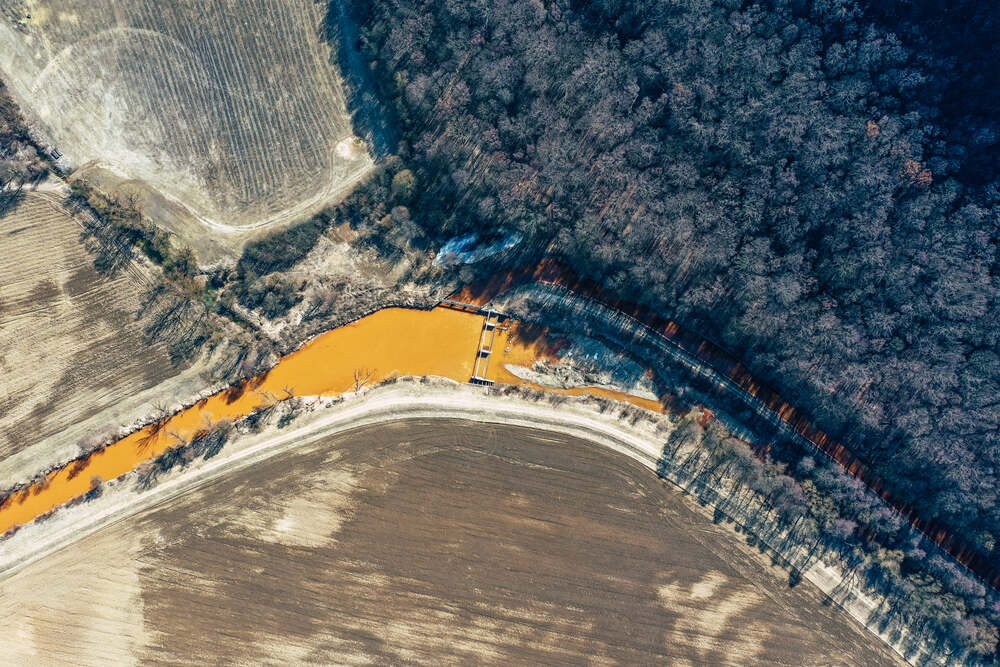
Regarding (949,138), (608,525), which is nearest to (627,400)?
(608,525)

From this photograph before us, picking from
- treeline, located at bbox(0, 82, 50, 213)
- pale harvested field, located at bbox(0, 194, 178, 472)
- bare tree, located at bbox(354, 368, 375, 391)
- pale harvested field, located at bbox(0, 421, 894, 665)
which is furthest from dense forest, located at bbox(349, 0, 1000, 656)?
treeline, located at bbox(0, 82, 50, 213)

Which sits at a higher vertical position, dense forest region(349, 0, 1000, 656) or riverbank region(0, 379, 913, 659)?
dense forest region(349, 0, 1000, 656)

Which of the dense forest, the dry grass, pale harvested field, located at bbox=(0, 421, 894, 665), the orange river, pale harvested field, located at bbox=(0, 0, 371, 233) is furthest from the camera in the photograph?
pale harvested field, located at bbox=(0, 0, 371, 233)

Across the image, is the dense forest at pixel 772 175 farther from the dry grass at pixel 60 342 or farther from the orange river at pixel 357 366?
the dry grass at pixel 60 342

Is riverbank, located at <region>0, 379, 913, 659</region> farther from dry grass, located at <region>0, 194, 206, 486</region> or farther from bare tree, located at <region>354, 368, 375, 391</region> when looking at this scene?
dry grass, located at <region>0, 194, 206, 486</region>

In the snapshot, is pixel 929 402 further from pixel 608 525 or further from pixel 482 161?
pixel 482 161

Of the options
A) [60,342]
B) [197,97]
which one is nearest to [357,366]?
[60,342]
